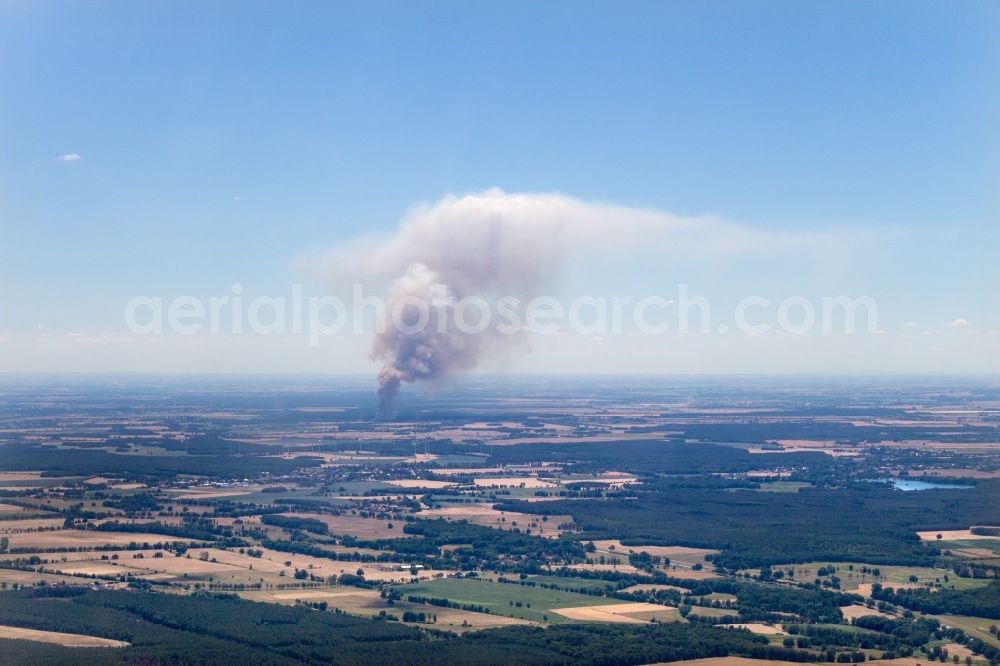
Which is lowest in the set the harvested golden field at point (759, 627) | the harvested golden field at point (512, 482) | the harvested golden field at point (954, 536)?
the harvested golden field at point (759, 627)

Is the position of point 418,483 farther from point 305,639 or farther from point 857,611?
point 305,639

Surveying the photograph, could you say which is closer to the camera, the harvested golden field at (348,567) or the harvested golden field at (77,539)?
the harvested golden field at (348,567)

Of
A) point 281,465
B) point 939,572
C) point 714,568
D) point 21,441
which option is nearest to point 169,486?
point 281,465

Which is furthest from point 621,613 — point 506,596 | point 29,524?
point 29,524

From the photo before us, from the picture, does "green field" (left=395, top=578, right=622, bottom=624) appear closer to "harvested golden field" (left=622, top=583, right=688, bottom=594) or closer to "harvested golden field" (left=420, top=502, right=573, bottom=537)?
"harvested golden field" (left=622, top=583, right=688, bottom=594)

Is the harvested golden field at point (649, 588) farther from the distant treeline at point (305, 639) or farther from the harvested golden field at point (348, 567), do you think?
the harvested golden field at point (348, 567)

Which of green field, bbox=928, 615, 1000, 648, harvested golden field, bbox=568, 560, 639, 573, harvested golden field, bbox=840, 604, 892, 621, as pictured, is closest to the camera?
green field, bbox=928, 615, 1000, 648

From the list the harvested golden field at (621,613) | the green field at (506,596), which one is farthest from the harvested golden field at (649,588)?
the harvested golden field at (621,613)

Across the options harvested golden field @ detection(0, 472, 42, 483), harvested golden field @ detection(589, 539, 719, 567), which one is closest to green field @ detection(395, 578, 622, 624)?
harvested golden field @ detection(589, 539, 719, 567)
